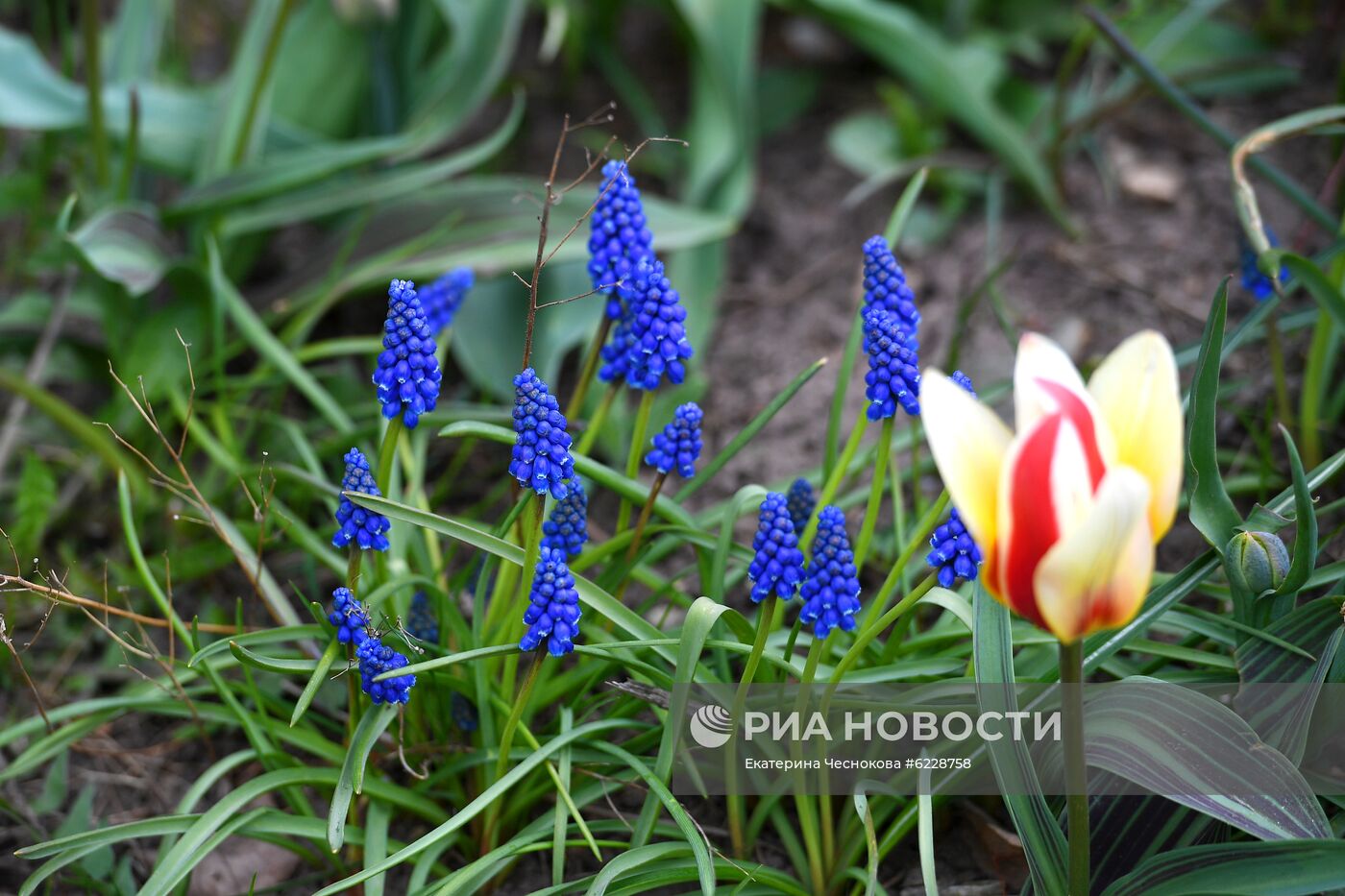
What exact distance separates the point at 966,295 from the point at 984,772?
1548 millimetres

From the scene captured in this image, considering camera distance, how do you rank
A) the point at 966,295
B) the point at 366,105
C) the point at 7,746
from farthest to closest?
the point at 366,105 < the point at 966,295 < the point at 7,746

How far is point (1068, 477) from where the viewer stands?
42.6 inches

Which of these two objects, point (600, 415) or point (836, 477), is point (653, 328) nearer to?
point (600, 415)

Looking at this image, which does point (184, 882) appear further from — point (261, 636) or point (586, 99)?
point (586, 99)

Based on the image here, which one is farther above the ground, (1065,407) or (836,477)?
(836,477)

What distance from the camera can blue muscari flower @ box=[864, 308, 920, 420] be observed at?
1606mm

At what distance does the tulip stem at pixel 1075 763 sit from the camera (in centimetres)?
126

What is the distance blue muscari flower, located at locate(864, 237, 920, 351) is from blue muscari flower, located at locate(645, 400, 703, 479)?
0.28 m

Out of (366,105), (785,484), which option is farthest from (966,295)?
(366,105)

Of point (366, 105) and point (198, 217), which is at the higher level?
point (366, 105)

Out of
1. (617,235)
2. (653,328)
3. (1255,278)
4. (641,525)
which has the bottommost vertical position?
(641,525)

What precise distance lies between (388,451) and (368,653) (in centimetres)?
32

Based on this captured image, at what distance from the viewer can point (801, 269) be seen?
3.36m

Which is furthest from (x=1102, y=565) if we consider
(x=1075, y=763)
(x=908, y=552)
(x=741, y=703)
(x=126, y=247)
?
(x=126, y=247)
